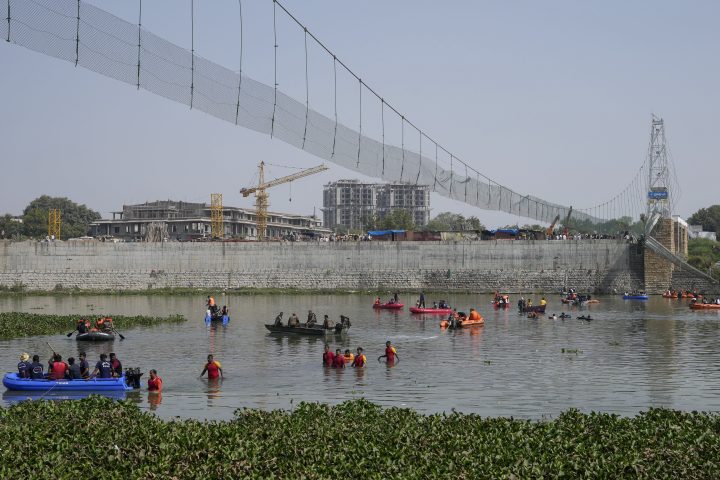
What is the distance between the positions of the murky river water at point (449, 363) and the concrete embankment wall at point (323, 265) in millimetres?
21459

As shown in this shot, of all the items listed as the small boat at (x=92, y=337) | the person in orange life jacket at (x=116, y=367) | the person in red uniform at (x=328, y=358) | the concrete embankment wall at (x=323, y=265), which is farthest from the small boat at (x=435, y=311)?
the person in orange life jacket at (x=116, y=367)

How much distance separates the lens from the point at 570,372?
1371 inches

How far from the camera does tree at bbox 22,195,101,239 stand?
171 metres

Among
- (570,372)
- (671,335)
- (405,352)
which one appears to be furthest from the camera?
(671,335)

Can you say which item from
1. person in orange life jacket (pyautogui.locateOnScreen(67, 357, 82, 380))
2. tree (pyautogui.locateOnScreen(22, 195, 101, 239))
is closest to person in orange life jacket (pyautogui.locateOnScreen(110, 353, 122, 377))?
person in orange life jacket (pyautogui.locateOnScreen(67, 357, 82, 380))

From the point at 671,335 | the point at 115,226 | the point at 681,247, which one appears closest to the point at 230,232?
the point at 115,226

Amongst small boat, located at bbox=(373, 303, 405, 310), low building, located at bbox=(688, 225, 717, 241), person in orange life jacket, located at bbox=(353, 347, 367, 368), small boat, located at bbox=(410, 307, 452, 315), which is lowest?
person in orange life jacket, located at bbox=(353, 347, 367, 368)

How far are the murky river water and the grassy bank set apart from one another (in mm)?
1672

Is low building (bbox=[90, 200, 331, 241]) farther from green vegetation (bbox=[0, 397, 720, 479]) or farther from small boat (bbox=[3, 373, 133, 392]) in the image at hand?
green vegetation (bbox=[0, 397, 720, 479])

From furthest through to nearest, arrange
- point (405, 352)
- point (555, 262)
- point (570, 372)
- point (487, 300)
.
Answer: point (555, 262)
point (487, 300)
point (405, 352)
point (570, 372)

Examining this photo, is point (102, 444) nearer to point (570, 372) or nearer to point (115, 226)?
point (570, 372)

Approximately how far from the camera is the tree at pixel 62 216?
171125mm

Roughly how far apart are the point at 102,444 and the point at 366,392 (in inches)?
463

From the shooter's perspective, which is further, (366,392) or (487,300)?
(487,300)
